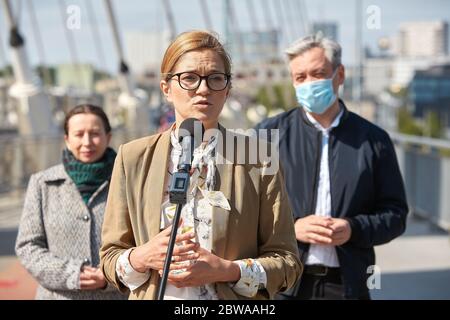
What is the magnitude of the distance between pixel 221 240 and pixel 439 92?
8523 centimetres

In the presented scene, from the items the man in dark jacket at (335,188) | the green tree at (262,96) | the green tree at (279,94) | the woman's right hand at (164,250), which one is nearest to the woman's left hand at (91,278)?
the man in dark jacket at (335,188)

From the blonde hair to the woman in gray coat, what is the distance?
153 centimetres

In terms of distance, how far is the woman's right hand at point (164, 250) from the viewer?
278 centimetres

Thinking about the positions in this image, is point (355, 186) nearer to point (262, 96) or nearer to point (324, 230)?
point (324, 230)

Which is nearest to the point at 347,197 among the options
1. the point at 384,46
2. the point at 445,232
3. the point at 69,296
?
the point at 69,296

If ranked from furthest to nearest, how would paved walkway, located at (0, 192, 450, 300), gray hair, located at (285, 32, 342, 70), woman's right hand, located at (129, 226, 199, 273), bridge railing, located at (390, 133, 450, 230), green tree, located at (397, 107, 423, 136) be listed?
green tree, located at (397, 107, 423, 136)
bridge railing, located at (390, 133, 450, 230)
paved walkway, located at (0, 192, 450, 300)
gray hair, located at (285, 32, 342, 70)
woman's right hand, located at (129, 226, 199, 273)

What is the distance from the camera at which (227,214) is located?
2.94 meters

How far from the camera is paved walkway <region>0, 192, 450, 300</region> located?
880 cm

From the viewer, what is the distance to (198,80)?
9.76ft

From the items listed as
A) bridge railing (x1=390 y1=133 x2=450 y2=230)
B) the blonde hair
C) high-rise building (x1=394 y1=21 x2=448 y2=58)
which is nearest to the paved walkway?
bridge railing (x1=390 y1=133 x2=450 y2=230)

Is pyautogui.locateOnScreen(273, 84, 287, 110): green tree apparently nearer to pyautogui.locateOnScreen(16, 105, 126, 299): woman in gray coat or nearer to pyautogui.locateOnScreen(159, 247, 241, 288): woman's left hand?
pyautogui.locateOnScreen(16, 105, 126, 299): woman in gray coat

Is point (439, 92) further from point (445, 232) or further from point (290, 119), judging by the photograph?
point (290, 119)

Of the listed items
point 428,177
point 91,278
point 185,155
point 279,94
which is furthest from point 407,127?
point 185,155

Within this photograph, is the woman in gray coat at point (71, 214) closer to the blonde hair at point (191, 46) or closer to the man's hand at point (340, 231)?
the man's hand at point (340, 231)
